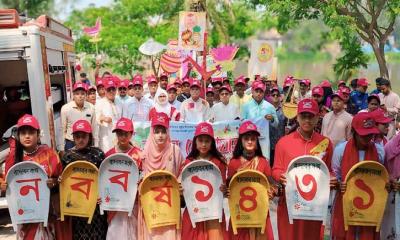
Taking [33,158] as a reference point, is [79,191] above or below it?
below

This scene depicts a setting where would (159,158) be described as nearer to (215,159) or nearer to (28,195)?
(215,159)

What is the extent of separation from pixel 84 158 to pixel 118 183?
19.0 inches

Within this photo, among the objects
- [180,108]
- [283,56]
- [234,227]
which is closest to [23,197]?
[234,227]

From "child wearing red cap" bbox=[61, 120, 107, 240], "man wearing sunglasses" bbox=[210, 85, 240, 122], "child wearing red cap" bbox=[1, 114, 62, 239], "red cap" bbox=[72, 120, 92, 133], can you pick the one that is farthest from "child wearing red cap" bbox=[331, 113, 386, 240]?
"man wearing sunglasses" bbox=[210, 85, 240, 122]

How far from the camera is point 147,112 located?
460 inches

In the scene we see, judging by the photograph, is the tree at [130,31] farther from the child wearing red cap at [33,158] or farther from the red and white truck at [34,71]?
the child wearing red cap at [33,158]

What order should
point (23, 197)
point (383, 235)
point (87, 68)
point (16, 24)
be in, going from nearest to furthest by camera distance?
1. point (23, 197)
2. point (383, 235)
3. point (16, 24)
4. point (87, 68)

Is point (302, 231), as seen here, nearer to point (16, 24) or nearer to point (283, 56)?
point (16, 24)

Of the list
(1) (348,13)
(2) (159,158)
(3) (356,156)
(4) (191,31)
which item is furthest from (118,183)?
(1) (348,13)

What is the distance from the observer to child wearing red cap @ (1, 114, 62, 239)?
6.09 meters

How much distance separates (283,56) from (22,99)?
115752mm

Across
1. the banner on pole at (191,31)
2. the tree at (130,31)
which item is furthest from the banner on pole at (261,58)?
the tree at (130,31)

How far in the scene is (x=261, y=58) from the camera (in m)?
18.1

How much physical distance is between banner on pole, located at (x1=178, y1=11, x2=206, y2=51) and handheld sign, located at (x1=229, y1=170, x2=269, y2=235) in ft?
31.9
